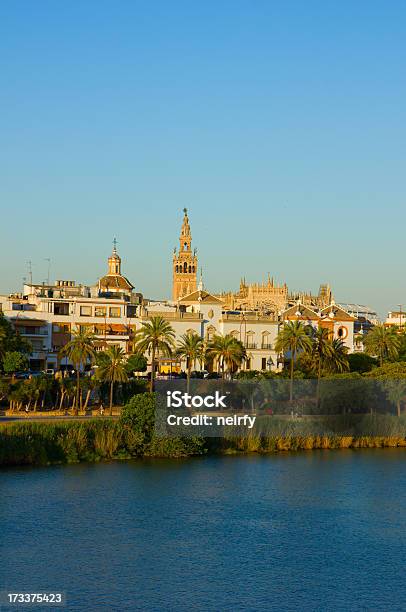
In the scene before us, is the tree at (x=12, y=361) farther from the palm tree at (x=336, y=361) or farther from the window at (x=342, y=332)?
the window at (x=342, y=332)

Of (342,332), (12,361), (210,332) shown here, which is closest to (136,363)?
(210,332)

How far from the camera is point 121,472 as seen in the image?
188ft

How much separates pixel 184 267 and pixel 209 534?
414 ft

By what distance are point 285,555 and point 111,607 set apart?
31.0ft

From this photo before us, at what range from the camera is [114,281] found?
391 ft

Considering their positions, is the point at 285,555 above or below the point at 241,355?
below

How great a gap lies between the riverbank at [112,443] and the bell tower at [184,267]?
97419 millimetres

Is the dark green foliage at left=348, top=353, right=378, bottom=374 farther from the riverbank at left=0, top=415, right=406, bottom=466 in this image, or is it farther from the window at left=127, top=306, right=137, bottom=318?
the riverbank at left=0, top=415, right=406, bottom=466

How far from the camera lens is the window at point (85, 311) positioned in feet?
334

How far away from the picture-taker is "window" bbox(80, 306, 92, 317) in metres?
102

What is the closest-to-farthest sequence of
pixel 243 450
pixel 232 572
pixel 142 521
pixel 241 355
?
pixel 232 572
pixel 142 521
pixel 243 450
pixel 241 355

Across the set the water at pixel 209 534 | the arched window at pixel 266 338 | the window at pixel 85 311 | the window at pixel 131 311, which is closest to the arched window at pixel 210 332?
the arched window at pixel 266 338

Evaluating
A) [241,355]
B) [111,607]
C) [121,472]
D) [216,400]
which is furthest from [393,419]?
[111,607]

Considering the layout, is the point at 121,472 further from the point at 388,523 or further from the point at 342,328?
the point at 342,328
